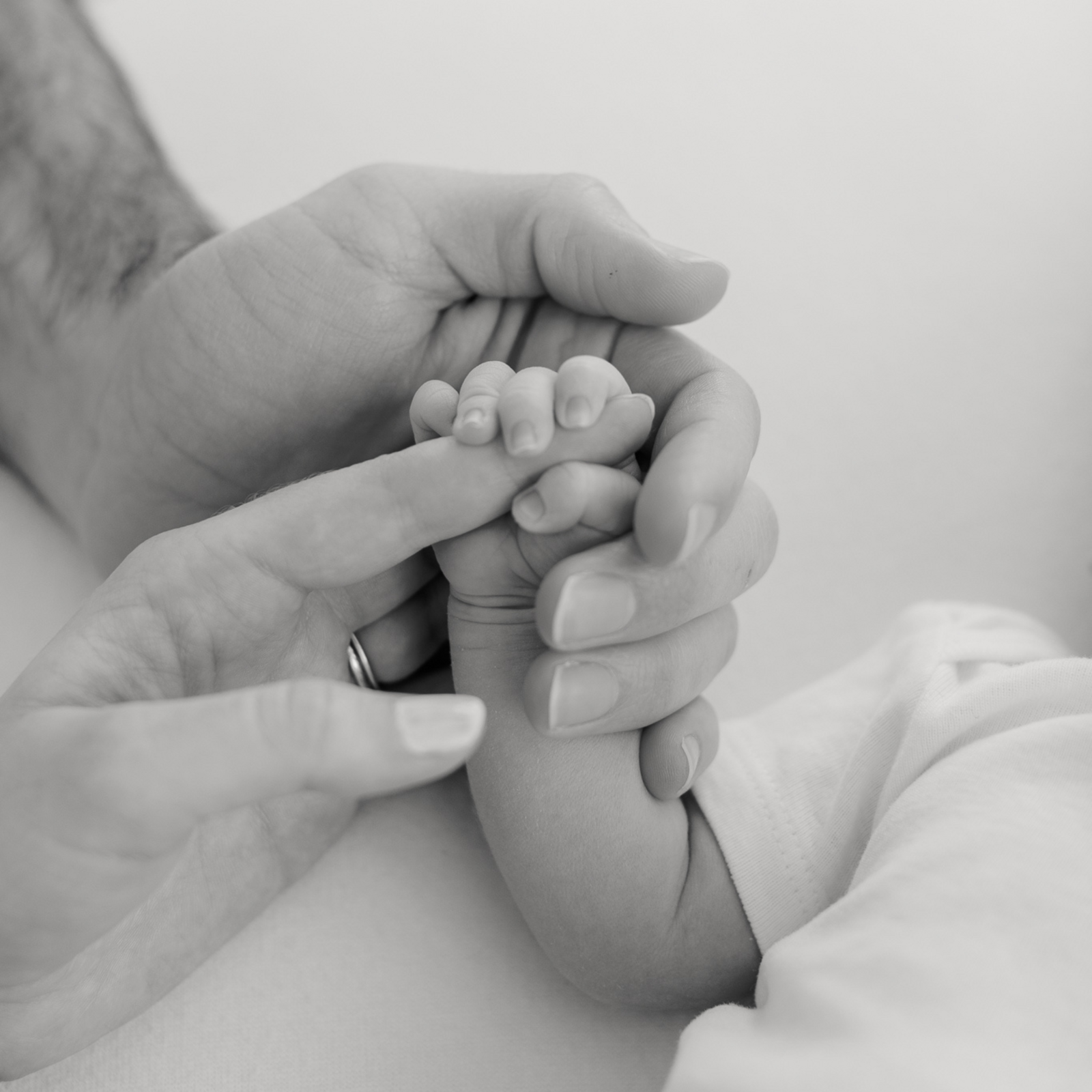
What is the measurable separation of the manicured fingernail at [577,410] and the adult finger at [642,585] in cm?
6

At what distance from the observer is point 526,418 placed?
2.04 ft

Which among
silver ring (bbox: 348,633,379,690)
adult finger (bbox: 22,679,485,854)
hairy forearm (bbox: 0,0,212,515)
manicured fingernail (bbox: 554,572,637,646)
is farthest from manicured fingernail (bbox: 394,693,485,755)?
hairy forearm (bbox: 0,0,212,515)

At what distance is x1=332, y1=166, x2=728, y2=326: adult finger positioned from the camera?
0.80 meters

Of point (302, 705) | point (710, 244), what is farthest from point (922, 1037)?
point (710, 244)

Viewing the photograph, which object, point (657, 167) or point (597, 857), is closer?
point (597, 857)

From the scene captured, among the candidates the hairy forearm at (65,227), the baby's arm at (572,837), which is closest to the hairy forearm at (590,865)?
the baby's arm at (572,837)

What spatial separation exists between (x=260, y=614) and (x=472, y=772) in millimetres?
203

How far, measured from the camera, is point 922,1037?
1.70 ft

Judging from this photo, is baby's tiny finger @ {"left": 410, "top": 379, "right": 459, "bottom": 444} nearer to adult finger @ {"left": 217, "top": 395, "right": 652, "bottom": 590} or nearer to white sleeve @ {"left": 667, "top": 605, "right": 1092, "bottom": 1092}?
adult finger @ {"left": 217, "top": 395, "right": 652, "bottom": 590}

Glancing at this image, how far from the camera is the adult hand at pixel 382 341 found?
31.4 inches

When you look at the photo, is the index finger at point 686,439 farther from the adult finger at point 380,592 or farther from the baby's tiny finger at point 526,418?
the adult finger at point 380,592

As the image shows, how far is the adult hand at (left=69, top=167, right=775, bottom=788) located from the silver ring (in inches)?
0.6

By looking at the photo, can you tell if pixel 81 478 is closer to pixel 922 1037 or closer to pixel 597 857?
pixel 597 857

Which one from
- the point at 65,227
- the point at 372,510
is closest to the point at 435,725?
the point at 372,510
